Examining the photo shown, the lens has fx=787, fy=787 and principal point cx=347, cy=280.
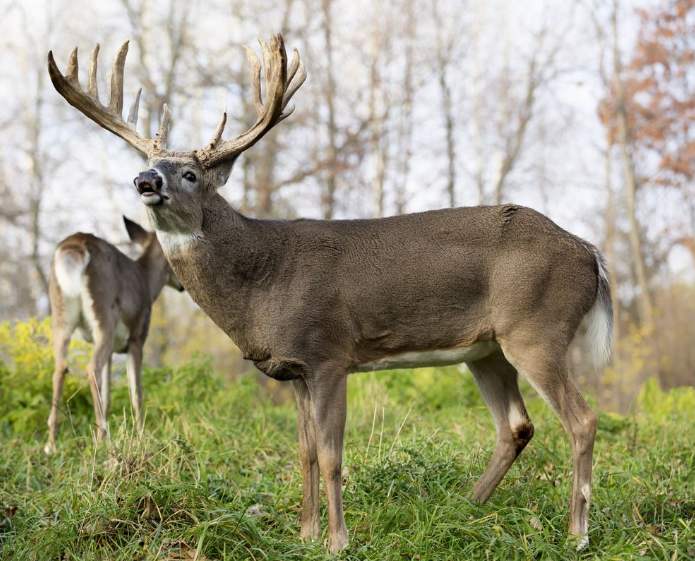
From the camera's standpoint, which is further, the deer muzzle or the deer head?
the deer head

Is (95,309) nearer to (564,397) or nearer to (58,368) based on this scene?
(58,368)

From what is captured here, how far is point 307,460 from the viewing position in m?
4.40

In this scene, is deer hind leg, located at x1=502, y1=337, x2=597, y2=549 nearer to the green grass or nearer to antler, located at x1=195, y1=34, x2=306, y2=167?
the green grass

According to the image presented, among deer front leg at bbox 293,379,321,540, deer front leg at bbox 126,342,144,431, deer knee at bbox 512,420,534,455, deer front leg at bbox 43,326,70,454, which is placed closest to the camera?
deer front leg at bbox 293,379,321,540

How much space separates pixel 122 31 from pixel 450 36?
25.3ft

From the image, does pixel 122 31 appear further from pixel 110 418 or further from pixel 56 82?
pixel 56 82

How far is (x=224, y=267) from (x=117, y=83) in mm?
1436

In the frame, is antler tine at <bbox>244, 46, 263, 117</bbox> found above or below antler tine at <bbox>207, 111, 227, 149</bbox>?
above

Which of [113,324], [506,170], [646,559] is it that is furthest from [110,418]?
[506,170]

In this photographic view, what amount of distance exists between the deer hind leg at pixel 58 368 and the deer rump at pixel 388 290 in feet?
9.48

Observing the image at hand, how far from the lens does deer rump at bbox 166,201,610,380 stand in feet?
13.8

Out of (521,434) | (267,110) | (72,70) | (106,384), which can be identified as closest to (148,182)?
(267,110)

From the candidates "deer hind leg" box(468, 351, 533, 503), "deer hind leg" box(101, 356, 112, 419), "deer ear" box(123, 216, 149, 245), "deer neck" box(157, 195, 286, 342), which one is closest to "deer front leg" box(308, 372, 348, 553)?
"deer neck" box(157, 195, 286, 342)

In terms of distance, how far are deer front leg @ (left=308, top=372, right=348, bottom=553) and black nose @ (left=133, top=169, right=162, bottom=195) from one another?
4.18 ft
